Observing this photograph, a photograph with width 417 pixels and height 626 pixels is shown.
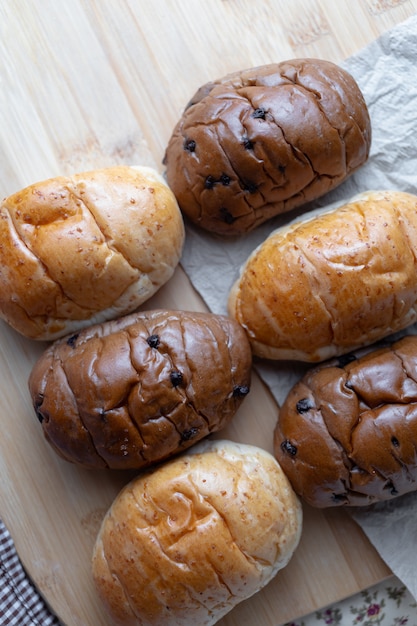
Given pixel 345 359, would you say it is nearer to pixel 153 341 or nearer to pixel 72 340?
pixel 153 341

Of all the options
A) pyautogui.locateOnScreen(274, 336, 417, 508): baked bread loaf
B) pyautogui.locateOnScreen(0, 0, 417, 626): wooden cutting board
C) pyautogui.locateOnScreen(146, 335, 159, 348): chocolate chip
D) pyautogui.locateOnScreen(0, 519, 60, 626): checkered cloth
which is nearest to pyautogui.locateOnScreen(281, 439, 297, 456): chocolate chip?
pyautogui.locateOnScreen(274, 336, 417, 508): baked bread loaf

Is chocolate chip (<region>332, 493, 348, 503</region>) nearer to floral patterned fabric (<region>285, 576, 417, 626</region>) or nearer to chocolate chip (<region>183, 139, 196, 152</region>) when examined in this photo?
floral patterned fabric (<region>285, 576, 417, 626</region>)

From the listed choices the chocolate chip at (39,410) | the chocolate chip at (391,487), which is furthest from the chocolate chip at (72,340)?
the chocolate chip at (391,487)

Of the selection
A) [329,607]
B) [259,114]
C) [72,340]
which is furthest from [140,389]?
[329,607]

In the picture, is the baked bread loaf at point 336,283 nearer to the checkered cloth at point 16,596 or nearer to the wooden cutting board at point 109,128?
the wooden cutting board at point 109,128

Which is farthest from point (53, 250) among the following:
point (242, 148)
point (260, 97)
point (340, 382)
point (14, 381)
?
point (340, 382)

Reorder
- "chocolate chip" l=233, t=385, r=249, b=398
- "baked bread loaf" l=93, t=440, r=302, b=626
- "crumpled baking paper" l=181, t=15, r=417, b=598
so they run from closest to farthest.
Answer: "baked bread loaf" l=93, t=440, r=302, b=626
"chocolate chip" l=233, t=385, r=249, b=398
"crumpled baking paper" l=181, t=15, r=417, b=598

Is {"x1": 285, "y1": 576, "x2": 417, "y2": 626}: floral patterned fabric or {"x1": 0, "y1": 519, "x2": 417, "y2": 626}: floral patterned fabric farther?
{"x1": 285, "y1": 576, "x2": 417, "y2": 626}: floral patterned fabric

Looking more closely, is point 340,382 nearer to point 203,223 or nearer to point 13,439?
point 203,223
